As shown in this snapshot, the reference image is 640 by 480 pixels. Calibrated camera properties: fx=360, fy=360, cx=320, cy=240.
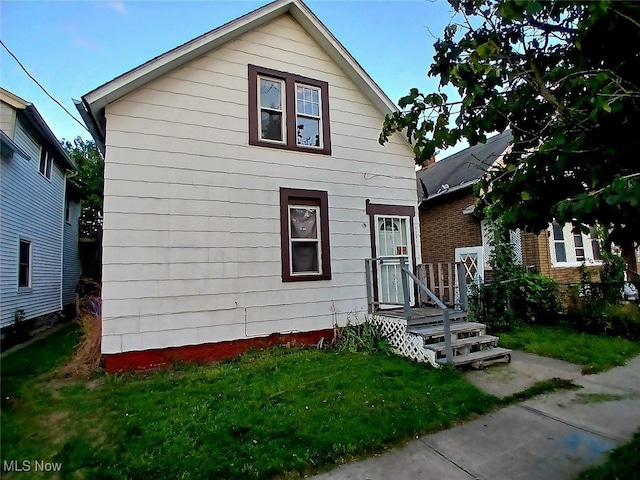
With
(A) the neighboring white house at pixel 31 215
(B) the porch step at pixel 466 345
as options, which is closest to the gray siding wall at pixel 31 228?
(A) the neighboring white house at pixel 31 215

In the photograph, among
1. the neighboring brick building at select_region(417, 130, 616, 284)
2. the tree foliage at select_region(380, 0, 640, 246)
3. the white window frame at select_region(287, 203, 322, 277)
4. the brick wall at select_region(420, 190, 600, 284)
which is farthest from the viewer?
the neighboring brick building at select_region(417, 130, 616, 284)

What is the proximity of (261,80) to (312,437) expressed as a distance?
668cm

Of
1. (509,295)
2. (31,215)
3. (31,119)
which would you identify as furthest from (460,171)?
(31,215)

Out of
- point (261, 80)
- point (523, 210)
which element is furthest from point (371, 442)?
point (261, 80)

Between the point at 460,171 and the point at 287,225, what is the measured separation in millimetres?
8939

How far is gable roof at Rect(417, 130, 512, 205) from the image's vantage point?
38.0ft

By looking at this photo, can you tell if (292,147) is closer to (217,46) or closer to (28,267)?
(217,46)

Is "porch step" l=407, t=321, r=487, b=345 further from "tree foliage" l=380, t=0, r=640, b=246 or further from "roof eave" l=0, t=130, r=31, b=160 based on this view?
"roof eave" l=0, t=130, r=31, b=160

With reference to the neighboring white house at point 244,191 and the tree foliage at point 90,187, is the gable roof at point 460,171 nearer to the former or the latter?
the neighboring white house at point 244,191

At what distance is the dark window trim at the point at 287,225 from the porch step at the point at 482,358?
2.86 m

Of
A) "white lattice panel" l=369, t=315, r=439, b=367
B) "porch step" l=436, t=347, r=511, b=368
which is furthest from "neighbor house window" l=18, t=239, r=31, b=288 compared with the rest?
"porch step" l=436, t=347, r=511, b=368

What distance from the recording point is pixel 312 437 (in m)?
3.62

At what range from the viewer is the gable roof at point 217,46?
6020 mm

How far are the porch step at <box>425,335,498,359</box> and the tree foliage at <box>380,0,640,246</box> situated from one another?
3.00m
